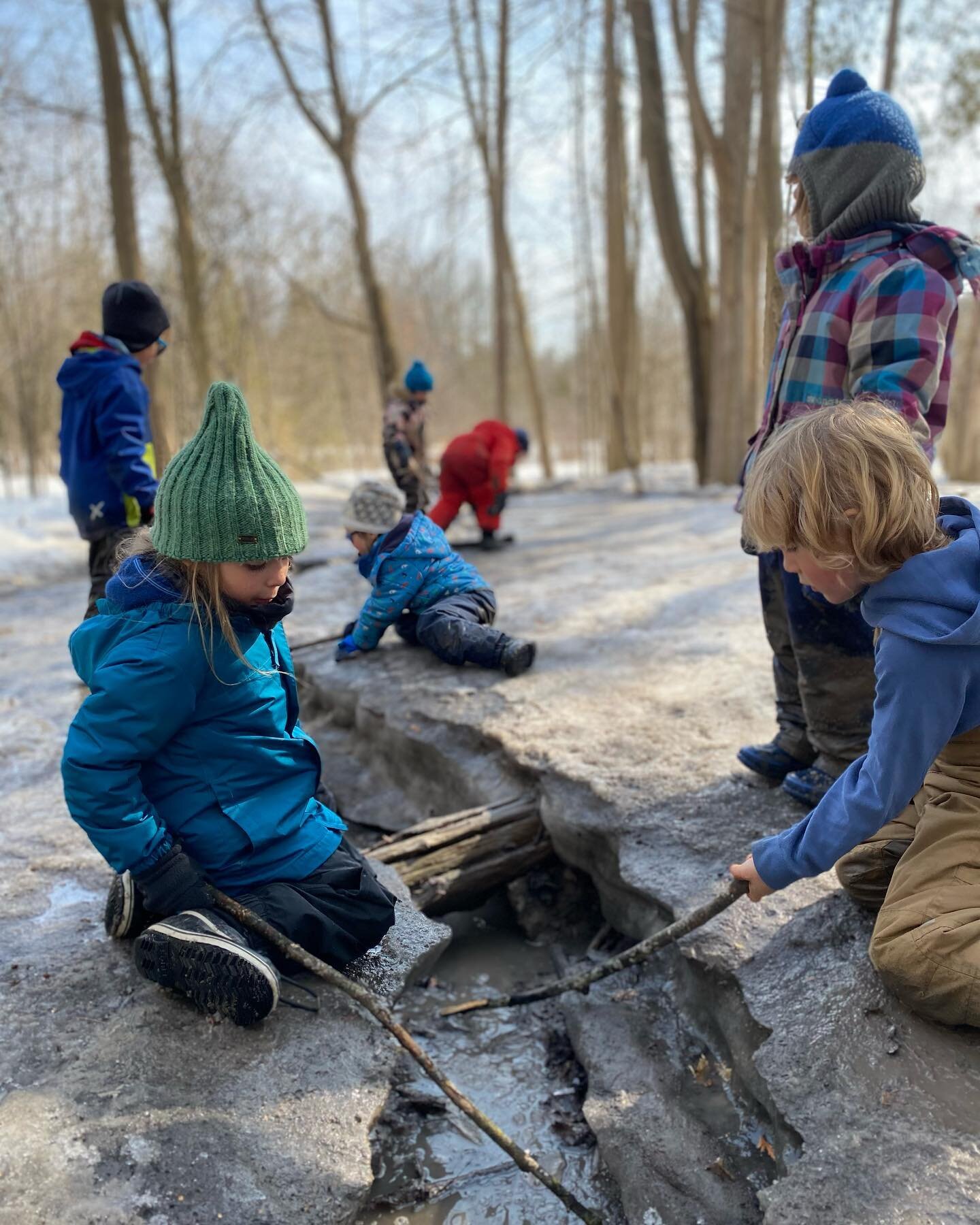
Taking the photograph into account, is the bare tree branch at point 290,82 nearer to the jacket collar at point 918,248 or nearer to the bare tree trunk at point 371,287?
the bare tree trunk at point 371,287

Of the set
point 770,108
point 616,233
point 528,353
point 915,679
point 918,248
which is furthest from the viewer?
point 528,353

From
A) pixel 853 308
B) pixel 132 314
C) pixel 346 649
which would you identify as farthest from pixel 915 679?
pixel 132 314

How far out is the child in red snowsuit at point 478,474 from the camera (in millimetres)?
7309

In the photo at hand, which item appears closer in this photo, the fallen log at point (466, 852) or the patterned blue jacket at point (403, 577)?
the fallen log at point (466, 852)

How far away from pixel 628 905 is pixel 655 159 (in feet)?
32.9

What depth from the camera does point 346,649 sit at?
178 inches

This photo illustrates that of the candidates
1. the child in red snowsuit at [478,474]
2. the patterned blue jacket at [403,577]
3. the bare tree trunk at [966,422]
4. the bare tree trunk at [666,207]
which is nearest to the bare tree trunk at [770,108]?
the bare tree trunk at [666,207]

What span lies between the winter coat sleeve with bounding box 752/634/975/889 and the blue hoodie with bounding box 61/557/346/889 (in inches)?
49.3

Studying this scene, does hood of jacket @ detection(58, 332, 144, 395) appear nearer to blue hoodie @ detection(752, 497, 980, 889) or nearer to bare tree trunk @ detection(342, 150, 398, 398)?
blue hoodie @ detection(752, 497, 980, 889)

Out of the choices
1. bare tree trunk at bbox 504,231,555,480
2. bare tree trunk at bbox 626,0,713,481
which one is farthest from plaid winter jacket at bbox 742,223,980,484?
bare tree trunk at bbox 504,231,555,480

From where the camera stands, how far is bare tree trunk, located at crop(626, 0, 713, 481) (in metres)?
10.6

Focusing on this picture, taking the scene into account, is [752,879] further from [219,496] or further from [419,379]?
[419,379]

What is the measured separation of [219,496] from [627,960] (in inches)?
62.2

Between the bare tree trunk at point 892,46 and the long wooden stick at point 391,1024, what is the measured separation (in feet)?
48.0
